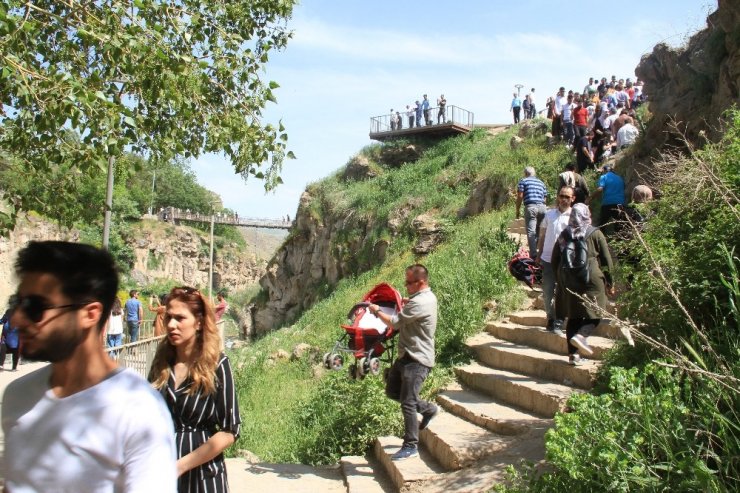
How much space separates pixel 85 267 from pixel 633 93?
2226cm

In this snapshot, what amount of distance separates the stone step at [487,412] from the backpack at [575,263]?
143cm

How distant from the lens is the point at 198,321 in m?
3.51

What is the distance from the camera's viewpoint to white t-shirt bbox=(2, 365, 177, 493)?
1795mm

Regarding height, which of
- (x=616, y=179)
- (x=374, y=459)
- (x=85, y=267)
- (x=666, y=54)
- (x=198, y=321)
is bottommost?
(x=374, y=459)

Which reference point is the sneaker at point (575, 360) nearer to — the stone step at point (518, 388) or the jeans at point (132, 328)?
the stone step at point (518, 388)

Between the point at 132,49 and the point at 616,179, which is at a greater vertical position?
the point at 132,49

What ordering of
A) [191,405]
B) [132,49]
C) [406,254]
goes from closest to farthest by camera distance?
[191,405] → [132,49] → [406,254]

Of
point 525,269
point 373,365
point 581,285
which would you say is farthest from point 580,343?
point 525,269

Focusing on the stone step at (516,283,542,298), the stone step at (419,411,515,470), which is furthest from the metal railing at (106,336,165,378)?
the stone step at (516,283,542,298)

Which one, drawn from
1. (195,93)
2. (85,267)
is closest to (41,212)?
(195,93)

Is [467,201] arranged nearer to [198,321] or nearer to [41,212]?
[41,212]

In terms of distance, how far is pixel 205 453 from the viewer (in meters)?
3.26

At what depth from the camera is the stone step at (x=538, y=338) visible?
7723 mm

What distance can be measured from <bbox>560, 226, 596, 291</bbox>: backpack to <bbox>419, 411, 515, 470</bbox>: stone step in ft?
5.75
